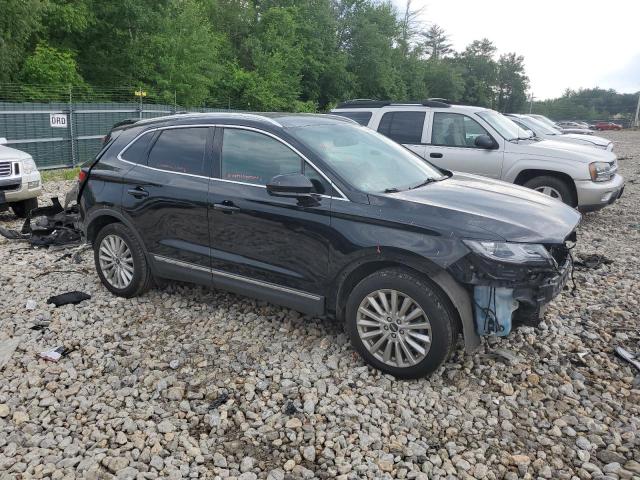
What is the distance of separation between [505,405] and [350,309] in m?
1.20

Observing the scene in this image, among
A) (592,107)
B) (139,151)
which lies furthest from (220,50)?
(592,107)

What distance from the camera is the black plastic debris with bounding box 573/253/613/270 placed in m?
6.20

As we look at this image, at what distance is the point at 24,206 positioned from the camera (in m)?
8.56

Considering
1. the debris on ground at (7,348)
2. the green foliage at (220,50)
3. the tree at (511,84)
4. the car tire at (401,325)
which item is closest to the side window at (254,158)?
the car tire at (401,325)

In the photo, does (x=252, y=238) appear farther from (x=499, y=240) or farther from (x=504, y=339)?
(x=504, y=339)

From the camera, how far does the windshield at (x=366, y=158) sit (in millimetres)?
4012

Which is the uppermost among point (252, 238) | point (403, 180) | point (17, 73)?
point (17, 73)

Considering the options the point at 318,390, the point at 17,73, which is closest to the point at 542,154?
the point at 318,390

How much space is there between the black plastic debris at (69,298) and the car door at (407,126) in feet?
18.3

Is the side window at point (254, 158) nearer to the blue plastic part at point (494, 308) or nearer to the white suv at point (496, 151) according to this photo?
the blue plastic part at point (494, 308)

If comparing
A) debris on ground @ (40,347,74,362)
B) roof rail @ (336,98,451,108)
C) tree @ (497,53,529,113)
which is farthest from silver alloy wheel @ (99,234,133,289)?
tree @ (497,53,529,113)

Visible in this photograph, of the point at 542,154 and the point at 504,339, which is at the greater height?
the point at 542,154

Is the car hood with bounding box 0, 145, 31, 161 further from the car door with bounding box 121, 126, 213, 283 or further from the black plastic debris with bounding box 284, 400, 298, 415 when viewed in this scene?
the black plastic debris with bounding box 284, 400, 298, 415

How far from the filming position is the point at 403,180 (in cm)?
427
